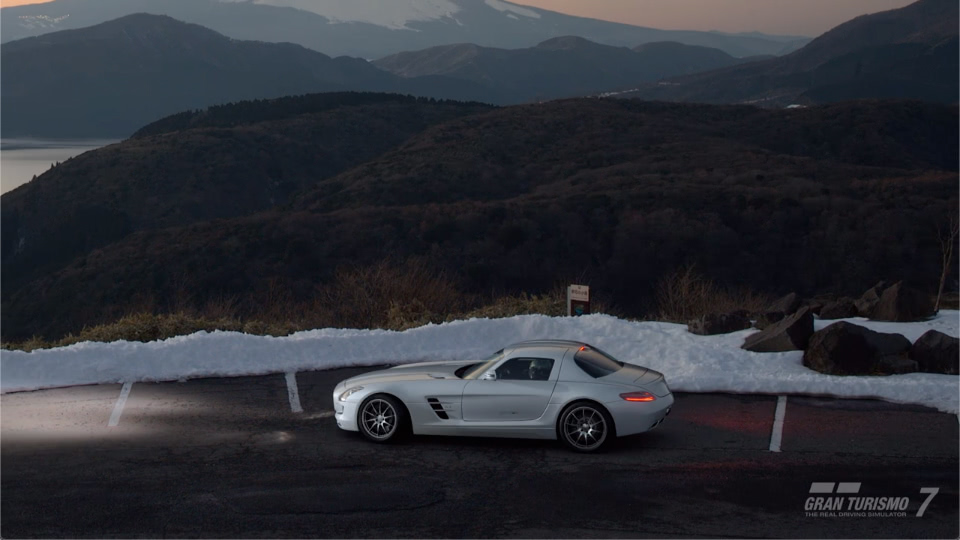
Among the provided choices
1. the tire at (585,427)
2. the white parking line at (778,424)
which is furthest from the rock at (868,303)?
the tire at (585,427)

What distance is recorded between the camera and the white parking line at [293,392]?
1070cm

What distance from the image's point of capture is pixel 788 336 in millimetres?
12312

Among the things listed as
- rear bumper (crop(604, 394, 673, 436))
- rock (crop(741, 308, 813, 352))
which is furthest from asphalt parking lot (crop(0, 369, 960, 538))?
rock (crop(741, 308, 813, 352))

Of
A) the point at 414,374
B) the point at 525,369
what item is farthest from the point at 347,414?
the point at 525,369

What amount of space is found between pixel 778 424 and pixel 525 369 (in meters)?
2.89

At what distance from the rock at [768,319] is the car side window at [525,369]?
19.8 feet

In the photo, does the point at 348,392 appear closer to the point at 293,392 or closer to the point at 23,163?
the point at 293,392

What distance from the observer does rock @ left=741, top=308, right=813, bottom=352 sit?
12.3 metres

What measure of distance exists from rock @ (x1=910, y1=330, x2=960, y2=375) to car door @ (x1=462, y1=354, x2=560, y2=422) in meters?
5.42

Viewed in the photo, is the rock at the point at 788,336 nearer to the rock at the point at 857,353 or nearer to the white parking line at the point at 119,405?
the rock at the point at 857,353

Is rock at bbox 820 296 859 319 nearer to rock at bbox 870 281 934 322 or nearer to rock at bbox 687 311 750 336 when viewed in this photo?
rock at bbox 870 281 934 322

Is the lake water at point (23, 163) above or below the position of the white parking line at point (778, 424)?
above

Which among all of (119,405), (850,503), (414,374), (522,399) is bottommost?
(850,503)

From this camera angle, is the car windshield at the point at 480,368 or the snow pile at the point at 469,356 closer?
the car windshield at the point at 480,368
